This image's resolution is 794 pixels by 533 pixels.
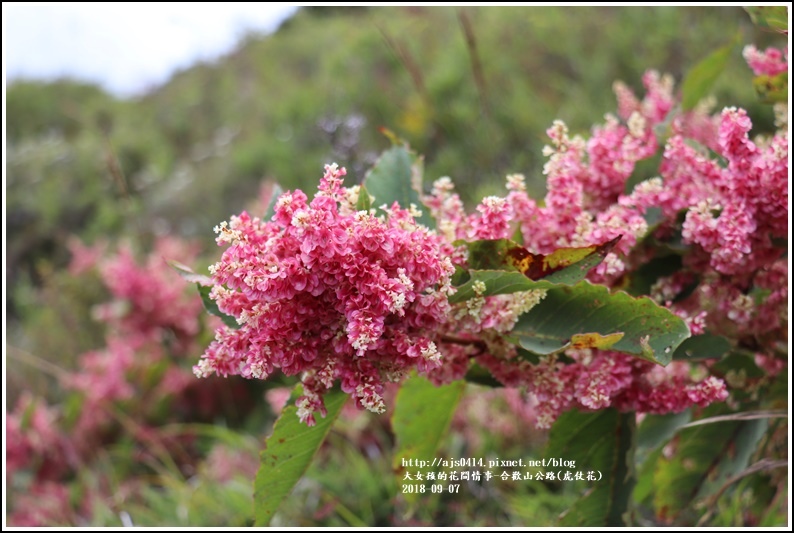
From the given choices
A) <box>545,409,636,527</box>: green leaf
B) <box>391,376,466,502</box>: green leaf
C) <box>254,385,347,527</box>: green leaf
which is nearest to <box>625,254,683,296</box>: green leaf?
<box>545,409,636,527</box>: green leaf

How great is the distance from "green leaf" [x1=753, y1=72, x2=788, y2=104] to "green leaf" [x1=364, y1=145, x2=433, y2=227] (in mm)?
522

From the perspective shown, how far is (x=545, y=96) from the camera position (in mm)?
3754

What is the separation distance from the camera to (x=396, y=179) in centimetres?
89

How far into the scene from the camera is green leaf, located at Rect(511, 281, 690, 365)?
0.71 m

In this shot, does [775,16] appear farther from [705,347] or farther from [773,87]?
[705,347]

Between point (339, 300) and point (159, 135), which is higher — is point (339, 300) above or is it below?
below

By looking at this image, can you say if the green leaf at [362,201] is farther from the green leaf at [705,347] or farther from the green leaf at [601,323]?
the green leaf at [705,347]

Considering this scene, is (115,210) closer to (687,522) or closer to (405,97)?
(405,97)

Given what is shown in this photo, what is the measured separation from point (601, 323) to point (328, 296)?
29 cm

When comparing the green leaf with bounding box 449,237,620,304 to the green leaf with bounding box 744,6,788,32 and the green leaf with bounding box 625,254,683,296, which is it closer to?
the green leaf with bounding box 625,254,683,296

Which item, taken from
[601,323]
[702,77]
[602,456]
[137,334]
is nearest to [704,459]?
[602,456]

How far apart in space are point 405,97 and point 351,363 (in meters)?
3.47

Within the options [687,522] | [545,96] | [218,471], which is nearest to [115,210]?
[545,96]

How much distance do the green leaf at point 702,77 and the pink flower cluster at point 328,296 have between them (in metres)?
0.62
